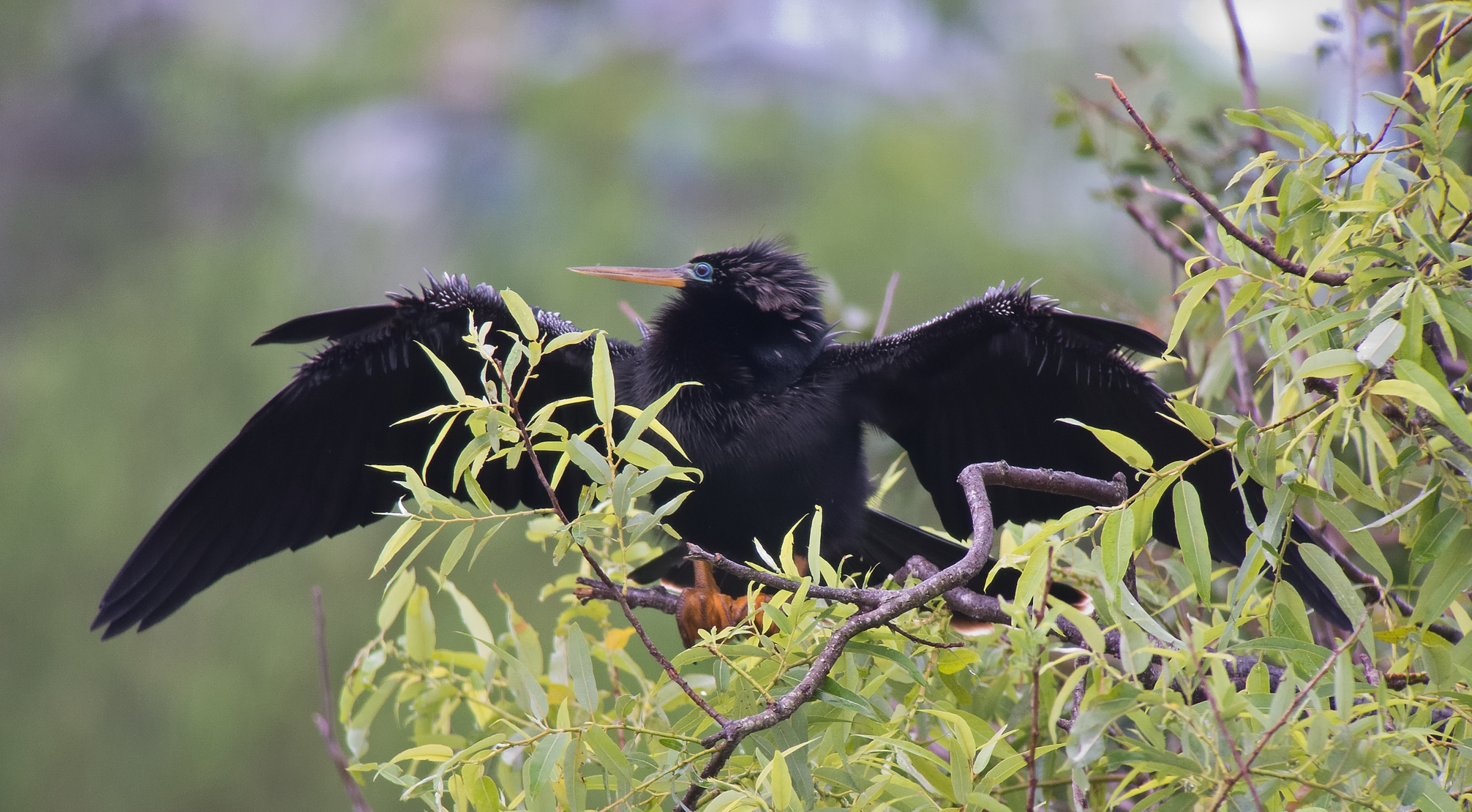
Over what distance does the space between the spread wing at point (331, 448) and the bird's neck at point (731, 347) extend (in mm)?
138

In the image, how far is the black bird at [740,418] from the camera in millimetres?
1845

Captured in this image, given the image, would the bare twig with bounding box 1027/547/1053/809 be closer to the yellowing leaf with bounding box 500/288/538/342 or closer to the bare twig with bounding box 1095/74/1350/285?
the bare twig with bounding box 1095/74/1350/285

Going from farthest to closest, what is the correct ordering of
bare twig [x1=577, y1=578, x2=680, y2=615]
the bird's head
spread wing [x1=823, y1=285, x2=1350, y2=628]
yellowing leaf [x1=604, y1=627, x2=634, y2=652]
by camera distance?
the bird's head
spread wing [x1=823, y1=285, x2=1350, y2=628]
yellowing leaf [x1=604, y1=627, x2=634, y2=652]
bare twig [x1=577, y1=578, x2=680, y2=615]

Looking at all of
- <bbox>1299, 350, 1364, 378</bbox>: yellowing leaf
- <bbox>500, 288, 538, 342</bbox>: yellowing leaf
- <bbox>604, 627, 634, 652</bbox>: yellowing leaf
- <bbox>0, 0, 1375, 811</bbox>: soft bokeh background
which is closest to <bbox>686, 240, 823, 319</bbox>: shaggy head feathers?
<bbox>604, 627, 634, 652</bbox>: yellowing leaf

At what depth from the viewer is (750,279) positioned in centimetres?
205

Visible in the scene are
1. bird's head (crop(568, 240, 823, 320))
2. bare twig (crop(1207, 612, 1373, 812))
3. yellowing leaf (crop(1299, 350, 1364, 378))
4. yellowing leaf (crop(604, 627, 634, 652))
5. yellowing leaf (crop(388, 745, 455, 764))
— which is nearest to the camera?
bare twig (crop(1207, 612, 1373, 812))

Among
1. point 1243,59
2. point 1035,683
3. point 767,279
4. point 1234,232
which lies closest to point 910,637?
point 1035,683

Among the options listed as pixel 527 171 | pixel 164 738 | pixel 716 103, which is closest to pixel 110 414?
pixel 164 738

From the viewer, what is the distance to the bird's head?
6.64 feet

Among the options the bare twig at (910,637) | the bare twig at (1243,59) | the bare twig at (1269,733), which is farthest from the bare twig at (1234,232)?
the bare twig at (1243,59)

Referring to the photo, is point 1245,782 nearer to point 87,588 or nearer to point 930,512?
point 930,512

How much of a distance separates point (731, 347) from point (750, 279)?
0.14 metres

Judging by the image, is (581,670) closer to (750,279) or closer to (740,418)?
(740,418)

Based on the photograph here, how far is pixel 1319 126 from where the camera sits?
3.59 feet
